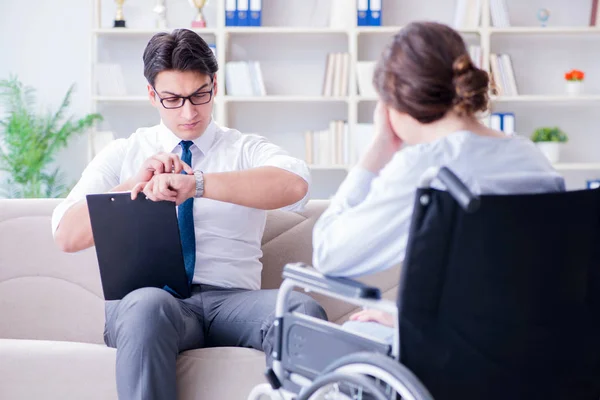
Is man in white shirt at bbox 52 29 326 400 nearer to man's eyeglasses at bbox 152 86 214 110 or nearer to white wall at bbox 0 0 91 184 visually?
man's eyeglasses at bbox 152 86 214 110

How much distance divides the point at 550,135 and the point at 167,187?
357cm

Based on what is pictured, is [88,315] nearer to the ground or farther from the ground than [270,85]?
nearer to the ground

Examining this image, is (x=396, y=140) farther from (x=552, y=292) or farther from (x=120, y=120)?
(x=120, y=120)

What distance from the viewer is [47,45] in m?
5.14

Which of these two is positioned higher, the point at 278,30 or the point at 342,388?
the point at 278,30

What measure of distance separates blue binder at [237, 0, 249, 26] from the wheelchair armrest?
3.72 metres

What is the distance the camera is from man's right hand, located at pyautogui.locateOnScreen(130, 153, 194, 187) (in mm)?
1914

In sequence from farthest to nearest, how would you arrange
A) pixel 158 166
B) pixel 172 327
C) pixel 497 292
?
pixel 158 166
pixel 172 327
pixel 497 292

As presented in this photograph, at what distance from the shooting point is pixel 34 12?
16.9 feet

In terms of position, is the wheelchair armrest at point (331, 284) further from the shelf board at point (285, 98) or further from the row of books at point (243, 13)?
the row of books at point (243, 13)

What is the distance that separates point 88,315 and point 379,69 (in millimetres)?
1300

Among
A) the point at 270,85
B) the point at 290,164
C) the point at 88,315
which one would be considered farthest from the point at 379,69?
the point at 270,85

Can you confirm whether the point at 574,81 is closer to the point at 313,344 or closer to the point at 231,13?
the point at 231,13

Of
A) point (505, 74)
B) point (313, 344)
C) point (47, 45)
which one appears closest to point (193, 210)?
point (313, 344)
